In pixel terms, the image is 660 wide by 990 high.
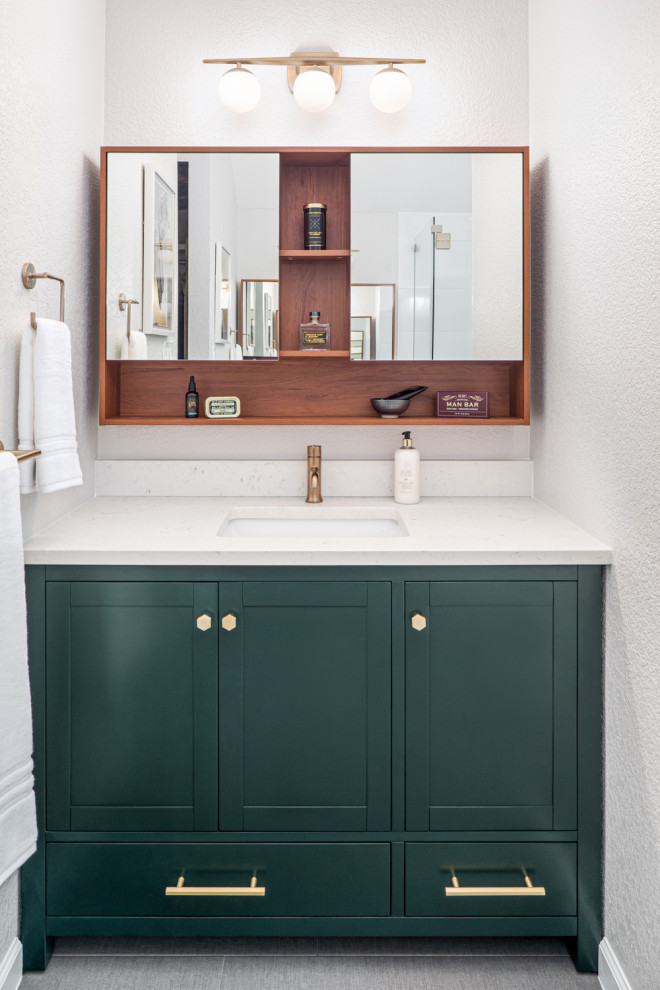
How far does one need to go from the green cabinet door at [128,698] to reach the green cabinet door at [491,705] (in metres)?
0.44

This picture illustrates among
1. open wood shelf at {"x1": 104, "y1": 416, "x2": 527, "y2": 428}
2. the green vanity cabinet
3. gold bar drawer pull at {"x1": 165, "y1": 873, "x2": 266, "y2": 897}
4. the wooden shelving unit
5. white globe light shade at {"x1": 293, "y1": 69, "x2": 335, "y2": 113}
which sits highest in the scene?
white globe light shade at {"x1": 293, "y1": 69, "x2": 335, "y2": 113}

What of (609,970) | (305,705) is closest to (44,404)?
(305,705)

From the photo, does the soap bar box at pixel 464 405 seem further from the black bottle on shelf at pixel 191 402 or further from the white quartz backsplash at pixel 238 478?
the black bottle on shelf at pixel 191 402

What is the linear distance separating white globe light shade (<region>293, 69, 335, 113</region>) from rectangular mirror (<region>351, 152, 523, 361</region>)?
209 millimetres

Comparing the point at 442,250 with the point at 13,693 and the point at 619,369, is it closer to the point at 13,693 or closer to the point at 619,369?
the point at 619,369

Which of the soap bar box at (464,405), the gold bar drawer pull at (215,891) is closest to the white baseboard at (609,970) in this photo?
the gold bar drawer pull at (215,891)

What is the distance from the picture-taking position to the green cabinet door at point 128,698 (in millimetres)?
1580

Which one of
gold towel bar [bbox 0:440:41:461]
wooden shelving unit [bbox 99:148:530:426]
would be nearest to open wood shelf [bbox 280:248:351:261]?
wooden shelving unit [bbox 99:148:530:426]

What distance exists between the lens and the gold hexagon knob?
158 cm

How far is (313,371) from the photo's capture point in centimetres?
231

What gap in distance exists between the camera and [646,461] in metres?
1.39

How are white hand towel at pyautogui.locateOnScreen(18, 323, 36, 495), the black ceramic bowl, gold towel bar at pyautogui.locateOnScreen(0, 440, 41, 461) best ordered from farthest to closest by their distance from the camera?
the black ceramic bowl → white hand towel at pyautogui.locateOnScreen(18, 323, 36, 495) → gold towel bar at pyautogui.locateOnScreen(0, 440, 41, 461)

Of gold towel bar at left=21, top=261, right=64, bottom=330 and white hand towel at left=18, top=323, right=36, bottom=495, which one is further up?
gold towel bar at left=21, top=261, right=64, bottom=330

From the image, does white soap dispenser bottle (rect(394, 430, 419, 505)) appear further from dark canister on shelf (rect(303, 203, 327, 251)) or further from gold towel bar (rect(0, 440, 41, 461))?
gold towel bar (rect(0, 440, 41, 461))
